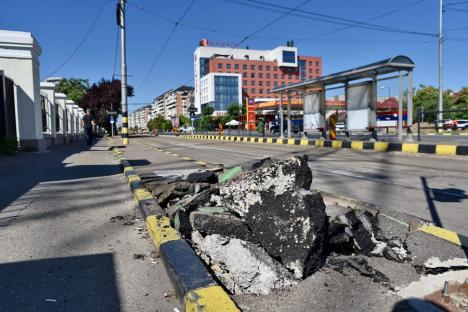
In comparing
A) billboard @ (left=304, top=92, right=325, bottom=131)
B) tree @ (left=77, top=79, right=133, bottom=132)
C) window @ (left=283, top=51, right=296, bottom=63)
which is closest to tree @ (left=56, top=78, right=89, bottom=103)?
tree @ (left=77, top=79, right=133, bottom=132)

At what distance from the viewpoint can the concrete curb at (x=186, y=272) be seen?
196 centimetres

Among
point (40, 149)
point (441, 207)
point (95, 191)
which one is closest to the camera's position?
point (441, 207)

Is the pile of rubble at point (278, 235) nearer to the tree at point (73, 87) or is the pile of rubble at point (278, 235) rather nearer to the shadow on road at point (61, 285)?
the shadow on road at point (61, 285)

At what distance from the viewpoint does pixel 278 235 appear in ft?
8.57

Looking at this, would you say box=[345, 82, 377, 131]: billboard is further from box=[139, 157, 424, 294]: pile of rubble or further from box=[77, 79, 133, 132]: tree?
box=[77, 79, 133, 132]: tree

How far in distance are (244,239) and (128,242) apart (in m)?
1.18

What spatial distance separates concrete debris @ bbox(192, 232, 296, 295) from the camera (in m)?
2.40

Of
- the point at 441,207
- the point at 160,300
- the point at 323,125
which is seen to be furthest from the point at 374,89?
the point at 160,300

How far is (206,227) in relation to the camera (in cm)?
298

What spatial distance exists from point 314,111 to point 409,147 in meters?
6.36

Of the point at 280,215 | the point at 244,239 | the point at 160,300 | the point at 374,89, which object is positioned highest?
the point at 374,89

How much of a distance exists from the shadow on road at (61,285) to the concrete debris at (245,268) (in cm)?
74

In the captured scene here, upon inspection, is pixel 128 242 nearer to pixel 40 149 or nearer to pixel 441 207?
pixel 441 207

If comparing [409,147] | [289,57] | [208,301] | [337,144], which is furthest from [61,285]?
[289,57]
